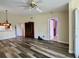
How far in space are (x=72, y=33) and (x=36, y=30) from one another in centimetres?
604

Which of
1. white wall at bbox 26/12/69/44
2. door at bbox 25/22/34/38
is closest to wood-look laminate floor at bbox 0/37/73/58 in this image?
white wall at bbox 26/12/69/44

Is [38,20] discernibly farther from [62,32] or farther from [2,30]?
[2,30]

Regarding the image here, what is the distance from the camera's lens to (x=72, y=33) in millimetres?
4820

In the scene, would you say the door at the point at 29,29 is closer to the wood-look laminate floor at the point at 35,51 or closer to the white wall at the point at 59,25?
the white wall at the point at 59,25

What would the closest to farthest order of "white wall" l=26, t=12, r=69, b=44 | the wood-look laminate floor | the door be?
the wood-look laminate floor → "white wall" l=26, t=12, r=69, b=44 → the door

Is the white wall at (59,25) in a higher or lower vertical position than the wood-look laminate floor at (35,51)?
higher

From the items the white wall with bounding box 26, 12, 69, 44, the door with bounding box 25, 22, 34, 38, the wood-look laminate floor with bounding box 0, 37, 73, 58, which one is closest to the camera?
the wood-look laminate floor with bounding box 0, 37, 73, 58

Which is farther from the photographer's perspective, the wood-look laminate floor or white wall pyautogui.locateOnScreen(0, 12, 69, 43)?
white wall pyautogui.locateOnScreen(0, 12, 69, 43)

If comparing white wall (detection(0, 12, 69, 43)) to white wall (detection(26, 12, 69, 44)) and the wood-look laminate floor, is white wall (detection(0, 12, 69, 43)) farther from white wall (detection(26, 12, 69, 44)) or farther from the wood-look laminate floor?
the wood-look laminate floor

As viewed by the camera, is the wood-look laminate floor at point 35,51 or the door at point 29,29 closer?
the wood-look laminate floor at point 35,51

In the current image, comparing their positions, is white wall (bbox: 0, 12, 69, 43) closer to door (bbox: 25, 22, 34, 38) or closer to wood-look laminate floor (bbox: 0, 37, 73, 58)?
door (bbox: 25, 22, 34, 38)

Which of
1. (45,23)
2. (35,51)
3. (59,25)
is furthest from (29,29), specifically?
(35,51)

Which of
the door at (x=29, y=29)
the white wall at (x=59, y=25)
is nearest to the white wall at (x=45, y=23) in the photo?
the white wall at (x=59, y=25)

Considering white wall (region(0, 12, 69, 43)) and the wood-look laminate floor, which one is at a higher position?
white wall (region(0, 12, 69, 43))
